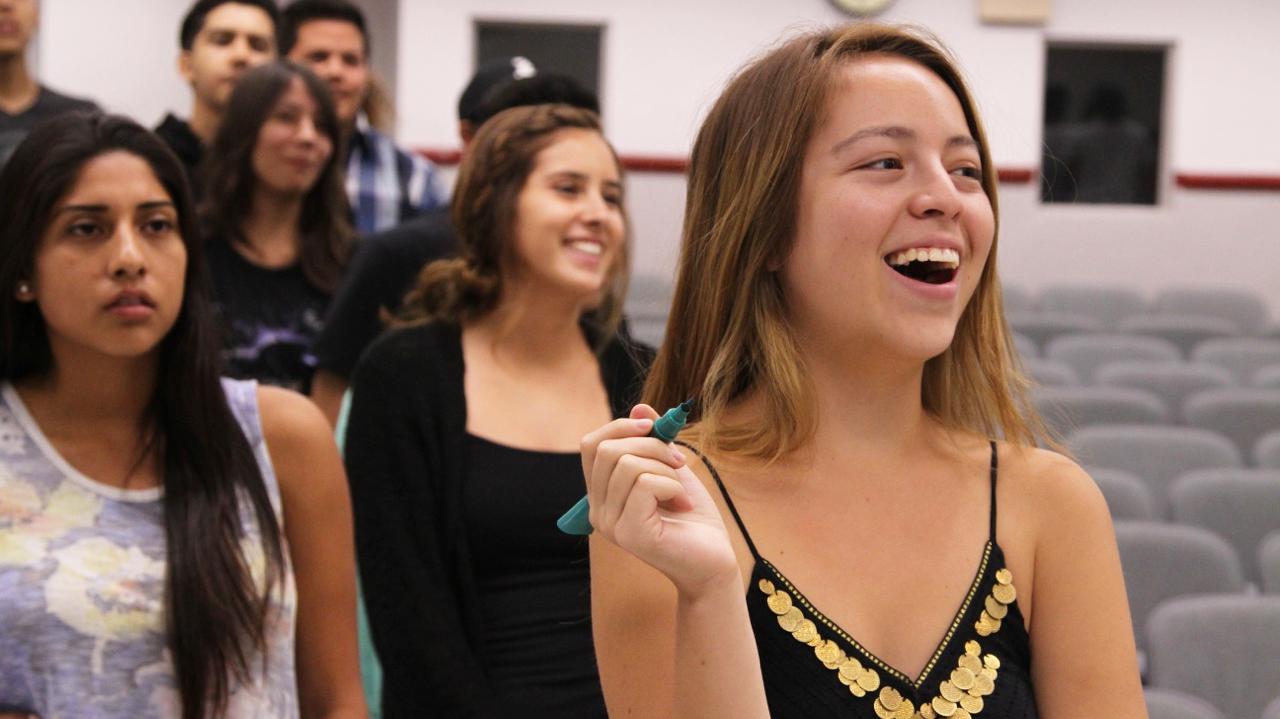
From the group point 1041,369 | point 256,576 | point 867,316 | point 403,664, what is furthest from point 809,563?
point 1041,369

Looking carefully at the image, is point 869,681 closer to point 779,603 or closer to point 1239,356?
point 779,603

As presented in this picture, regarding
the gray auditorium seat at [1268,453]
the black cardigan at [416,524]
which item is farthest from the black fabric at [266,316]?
the gray auditorium seat at [1268,453]

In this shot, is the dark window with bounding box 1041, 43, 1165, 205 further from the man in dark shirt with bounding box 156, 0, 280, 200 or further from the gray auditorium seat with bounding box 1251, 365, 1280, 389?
the man in dark shirt with bounding box 156, 0, 280, 200

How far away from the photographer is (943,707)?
131 centimetres

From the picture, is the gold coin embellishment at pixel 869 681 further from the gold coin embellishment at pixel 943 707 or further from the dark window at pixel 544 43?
the dark window at pixel 544 43

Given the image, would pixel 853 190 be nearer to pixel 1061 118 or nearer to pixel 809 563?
pixel 809 563

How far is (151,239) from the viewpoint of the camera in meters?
2.06

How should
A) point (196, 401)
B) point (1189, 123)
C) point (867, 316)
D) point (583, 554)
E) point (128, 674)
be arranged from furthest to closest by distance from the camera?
1. point (1189, 123)
2. point (583, 554)
3. point (196, 401)
4. point (128, 674)
5. point (867, 316)

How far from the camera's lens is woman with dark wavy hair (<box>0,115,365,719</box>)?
6.09 ft

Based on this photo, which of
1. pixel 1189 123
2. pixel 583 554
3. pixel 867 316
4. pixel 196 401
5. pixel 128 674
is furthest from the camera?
pixel 1189 123

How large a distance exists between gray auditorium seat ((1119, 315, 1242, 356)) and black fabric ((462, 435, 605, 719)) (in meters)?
4.57

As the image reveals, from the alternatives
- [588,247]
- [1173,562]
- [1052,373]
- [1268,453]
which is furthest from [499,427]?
[1052,373]

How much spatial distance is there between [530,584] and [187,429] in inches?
21.7

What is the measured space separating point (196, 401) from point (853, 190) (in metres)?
1.03
